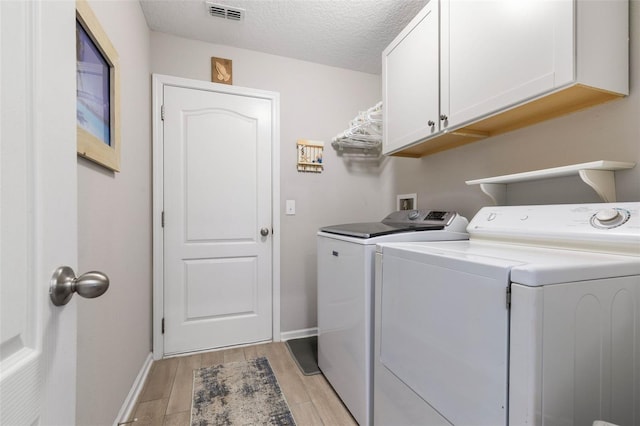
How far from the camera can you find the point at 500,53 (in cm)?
112

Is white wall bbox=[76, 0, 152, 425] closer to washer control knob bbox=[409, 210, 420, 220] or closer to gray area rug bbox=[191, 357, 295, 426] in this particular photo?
gray area rug bbox=[191, 357, 295, 426]

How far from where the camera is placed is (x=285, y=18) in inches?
75.6

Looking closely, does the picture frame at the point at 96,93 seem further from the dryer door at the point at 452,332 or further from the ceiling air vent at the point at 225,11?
the dryer door at the point at 452,332

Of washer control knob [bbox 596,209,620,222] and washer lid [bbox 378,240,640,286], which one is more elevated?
washer control knob [bbox 596,209,620,222]

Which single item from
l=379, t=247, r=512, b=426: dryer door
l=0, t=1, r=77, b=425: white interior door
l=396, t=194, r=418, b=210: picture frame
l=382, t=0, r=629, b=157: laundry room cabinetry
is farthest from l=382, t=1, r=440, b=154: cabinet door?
l=0, t=1, r=77, b=425: white interior door

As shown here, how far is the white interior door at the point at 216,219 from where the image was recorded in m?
2.11

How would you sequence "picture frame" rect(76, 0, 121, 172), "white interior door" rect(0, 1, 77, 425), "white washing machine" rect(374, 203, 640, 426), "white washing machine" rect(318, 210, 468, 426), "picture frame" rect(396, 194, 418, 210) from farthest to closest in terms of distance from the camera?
"picture frame" rect(396, 194, 418, 210) → "white washing machine" rect(318, 210, 468, 426) → "picture frame" rect(76, 0, 121, 172) → "white washing machine" rect(374, 203, 640, 426) → "white interior door" rect(0, 1, 77, 425)

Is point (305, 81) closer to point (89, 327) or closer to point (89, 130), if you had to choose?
point (89, 130)

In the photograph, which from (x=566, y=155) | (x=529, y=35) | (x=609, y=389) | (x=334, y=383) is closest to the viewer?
(x=609, y=389)

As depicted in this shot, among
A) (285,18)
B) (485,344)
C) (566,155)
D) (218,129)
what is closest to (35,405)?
(485,344)

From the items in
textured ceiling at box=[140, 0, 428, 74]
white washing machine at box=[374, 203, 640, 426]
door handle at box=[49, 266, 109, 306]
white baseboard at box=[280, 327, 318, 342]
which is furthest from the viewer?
white baseboard at box=[280, 327, 318, 342]

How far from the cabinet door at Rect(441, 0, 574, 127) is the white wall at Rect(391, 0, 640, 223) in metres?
0.35

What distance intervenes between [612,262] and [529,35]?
83 centimetres

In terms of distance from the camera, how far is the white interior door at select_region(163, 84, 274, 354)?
211cm
